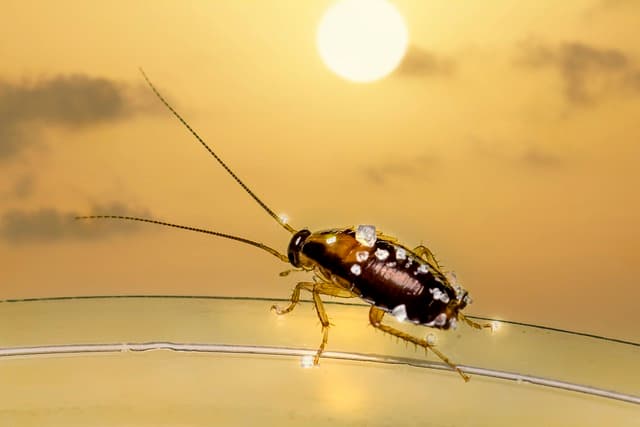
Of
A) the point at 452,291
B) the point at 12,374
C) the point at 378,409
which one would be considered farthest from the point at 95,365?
→ the point at 452,291

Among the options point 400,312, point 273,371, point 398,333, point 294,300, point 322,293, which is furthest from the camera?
point 294,300

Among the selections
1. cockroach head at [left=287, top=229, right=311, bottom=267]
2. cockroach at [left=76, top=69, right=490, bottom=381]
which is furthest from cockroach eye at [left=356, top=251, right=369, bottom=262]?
cockroach head at [left=287, top=229, right=311, bottom=267]

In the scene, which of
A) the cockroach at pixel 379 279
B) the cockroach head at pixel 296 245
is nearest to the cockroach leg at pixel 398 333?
the cockroach at pixel 379 279

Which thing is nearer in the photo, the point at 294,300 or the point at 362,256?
the point at 362,256

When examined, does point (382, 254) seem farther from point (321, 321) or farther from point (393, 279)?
point (321, 321)

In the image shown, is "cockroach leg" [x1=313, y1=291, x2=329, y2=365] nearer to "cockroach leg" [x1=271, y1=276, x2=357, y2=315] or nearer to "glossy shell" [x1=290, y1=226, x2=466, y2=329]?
"cockroach leg" [x1=271, y1=276, x2=357, y2=315]

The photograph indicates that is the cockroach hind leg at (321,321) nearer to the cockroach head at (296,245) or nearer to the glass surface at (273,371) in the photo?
the glass surface at (273,371)

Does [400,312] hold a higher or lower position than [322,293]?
lower

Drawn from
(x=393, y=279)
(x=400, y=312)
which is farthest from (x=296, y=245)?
(x=400, y=312)

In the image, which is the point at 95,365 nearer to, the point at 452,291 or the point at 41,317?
the point at 41,317
